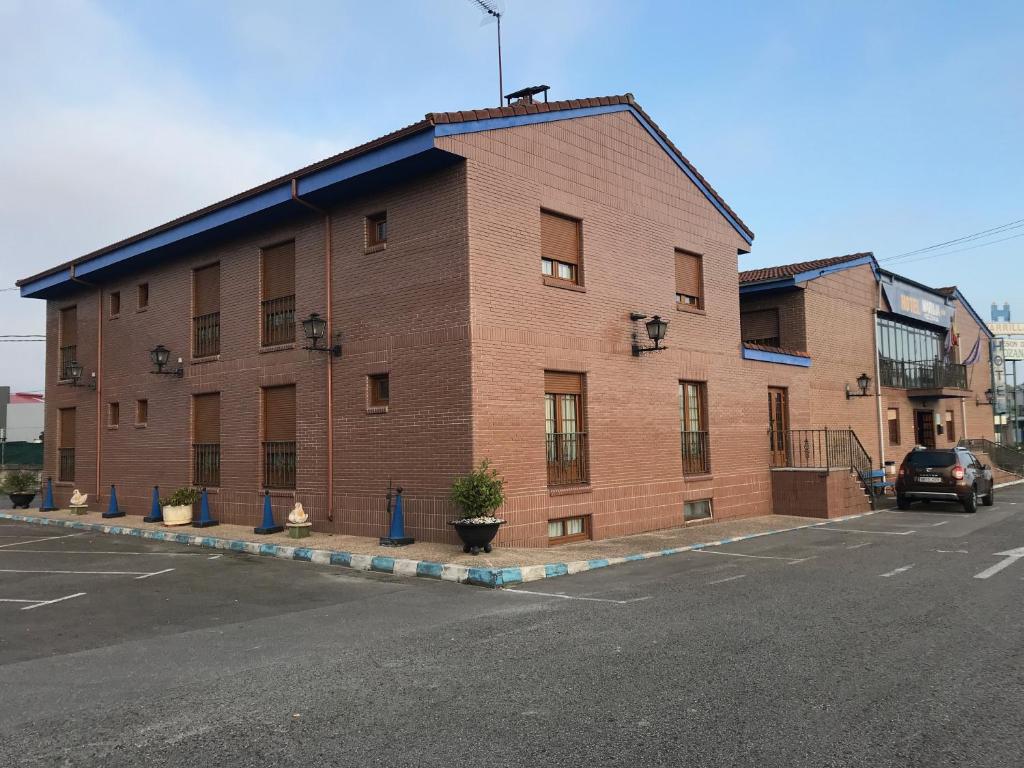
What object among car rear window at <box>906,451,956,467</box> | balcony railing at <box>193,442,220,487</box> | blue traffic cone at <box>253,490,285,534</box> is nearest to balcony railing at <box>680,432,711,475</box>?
car rear window at <box>906,451,956,467</box>

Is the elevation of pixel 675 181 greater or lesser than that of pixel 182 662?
greater

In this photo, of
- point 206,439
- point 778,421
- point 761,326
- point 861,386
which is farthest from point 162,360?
point 861,386

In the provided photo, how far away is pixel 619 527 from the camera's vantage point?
1359 cm

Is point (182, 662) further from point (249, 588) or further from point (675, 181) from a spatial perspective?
point (675, 181)

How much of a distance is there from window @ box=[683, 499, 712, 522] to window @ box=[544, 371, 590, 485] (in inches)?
133

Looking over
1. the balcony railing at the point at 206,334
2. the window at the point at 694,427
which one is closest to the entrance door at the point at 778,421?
the window at the point at 694,427

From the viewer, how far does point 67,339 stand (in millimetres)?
21500

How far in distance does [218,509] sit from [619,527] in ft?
27.2

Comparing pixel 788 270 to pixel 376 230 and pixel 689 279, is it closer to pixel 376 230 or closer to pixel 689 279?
pixel 689 279

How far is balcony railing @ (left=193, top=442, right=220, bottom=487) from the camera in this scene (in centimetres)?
1619

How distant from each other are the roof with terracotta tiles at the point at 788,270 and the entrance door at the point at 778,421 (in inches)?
155

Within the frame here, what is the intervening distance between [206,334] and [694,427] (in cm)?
1071

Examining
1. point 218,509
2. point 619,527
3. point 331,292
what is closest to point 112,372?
point 218,509

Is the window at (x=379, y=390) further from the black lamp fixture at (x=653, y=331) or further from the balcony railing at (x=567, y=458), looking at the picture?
the black lamp fixture at (x=653, y=331)
